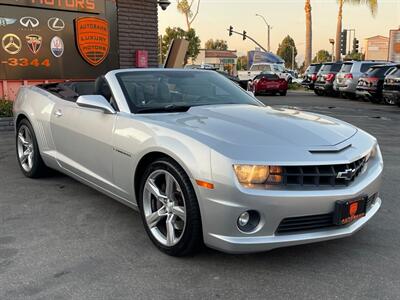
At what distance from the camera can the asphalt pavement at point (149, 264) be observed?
2.92 meters

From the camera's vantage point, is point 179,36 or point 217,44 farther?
point 217,44

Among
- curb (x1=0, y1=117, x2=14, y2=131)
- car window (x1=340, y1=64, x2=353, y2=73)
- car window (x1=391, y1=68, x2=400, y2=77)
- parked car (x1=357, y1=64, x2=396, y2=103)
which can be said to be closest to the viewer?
curb (x1=0, y1=117, x2=14, y2=131)

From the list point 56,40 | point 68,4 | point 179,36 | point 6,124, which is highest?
point 179,36

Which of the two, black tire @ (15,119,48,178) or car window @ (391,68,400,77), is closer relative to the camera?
black tire @ (15,119,48,178)

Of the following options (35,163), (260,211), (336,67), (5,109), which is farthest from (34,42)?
(336,67)

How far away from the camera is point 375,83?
57.7 feet

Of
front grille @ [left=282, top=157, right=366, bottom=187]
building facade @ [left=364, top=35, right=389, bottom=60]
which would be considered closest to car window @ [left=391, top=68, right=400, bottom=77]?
front grille @ [left=282, top=157, right=366, bottom=187]

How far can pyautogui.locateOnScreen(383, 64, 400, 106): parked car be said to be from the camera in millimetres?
14953

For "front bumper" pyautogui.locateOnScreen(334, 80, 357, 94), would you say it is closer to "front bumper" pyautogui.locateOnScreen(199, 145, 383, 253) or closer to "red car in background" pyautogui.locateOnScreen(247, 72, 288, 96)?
"red car in background" pyautogui.locateOnScreen(247, 72, 288, 96)

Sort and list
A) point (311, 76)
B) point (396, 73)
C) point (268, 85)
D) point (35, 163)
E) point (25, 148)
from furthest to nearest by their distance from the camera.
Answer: point (311, 76) → point (268, 85) → point (396, 73) → point (25, 148) → point (35, 163)

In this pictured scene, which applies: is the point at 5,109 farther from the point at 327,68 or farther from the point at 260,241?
the point at 327,68

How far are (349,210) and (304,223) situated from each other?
1.15ft

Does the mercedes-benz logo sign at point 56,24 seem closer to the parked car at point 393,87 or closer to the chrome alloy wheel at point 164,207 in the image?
the chrome alloy wheel at point 164,207

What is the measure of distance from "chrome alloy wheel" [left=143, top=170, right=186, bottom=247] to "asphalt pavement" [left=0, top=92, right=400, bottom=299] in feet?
0.53
